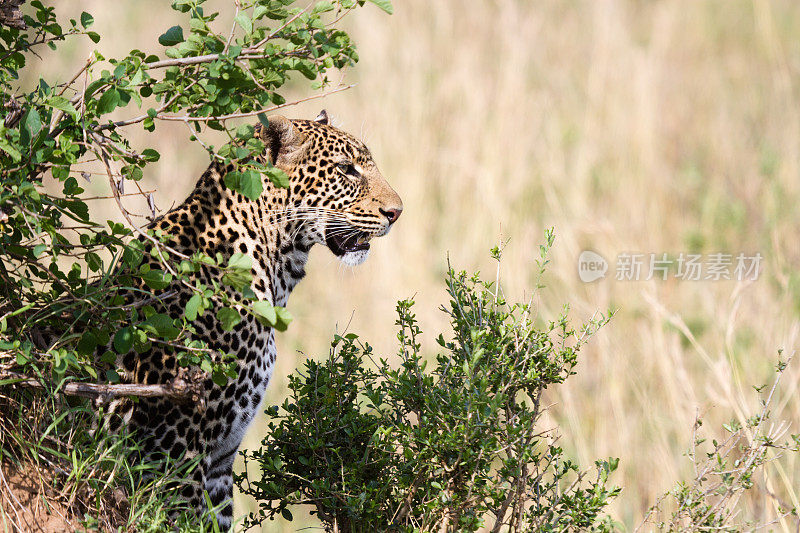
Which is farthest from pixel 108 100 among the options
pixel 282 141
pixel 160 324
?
pixel 282 141

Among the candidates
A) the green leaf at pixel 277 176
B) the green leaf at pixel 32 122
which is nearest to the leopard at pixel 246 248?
the green leaf at pixel 277 176

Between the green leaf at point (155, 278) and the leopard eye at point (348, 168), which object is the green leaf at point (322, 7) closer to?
the green leaf at point (155, 278)

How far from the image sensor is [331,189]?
5285 millimetres

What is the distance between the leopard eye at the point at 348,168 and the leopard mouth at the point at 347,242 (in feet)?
1.09

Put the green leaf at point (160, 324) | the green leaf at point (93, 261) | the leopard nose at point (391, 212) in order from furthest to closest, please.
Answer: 1. the leopard nose at point (391, 212)
2. the green leaf at point (93, 261)
3. the green leaf at point (160, 324)

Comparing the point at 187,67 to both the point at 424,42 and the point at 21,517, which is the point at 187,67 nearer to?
the point at 21,517

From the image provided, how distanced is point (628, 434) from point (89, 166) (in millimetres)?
6087

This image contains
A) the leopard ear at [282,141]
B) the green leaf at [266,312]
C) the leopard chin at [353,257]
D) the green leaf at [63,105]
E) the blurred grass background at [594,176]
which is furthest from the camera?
the blurred grass background at [594,176]

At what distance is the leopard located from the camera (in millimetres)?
4426

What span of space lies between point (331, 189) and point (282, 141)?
38 centimetres

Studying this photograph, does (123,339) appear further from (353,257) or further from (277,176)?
(353,257)

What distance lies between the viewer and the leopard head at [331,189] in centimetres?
516

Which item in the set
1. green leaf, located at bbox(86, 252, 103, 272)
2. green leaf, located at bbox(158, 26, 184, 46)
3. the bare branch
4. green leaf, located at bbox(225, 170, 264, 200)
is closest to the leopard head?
green leaf, located at bbox(158, 26, 184, 46)

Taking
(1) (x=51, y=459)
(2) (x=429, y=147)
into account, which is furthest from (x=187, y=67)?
A: (2) (x=429, y=147)
